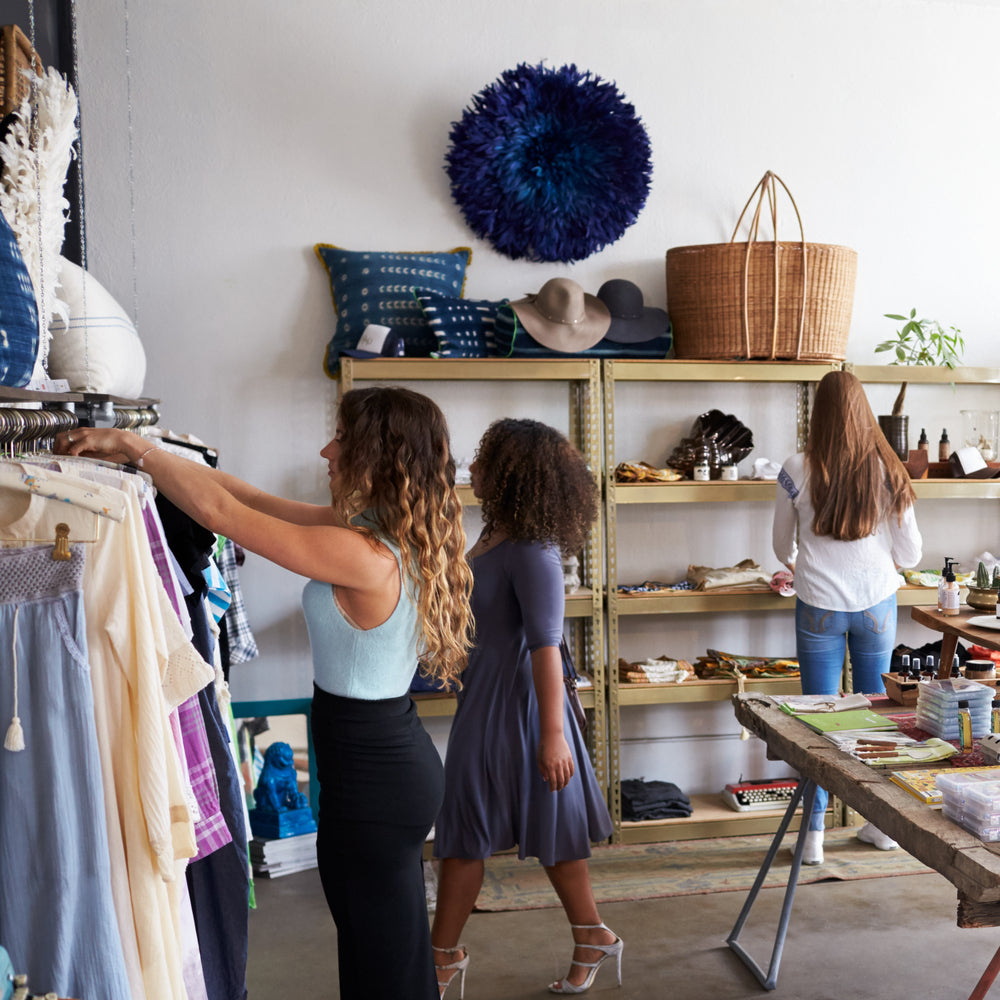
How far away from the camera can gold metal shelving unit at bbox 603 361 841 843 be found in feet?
13.1

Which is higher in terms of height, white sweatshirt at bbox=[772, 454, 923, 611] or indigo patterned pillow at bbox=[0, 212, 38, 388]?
indigo patterned pillow at bbox=[0, 212, 38, 388]

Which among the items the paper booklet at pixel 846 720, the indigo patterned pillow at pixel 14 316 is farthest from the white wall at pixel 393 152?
the indigo patterned pillow at pixel 14 316

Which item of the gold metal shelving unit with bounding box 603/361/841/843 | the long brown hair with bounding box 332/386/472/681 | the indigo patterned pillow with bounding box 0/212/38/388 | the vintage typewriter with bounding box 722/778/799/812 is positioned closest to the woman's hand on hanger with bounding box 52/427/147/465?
the indigo patterned pillow with bounding box 0/212/38/388

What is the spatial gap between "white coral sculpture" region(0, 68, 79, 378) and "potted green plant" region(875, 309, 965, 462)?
3.25 metres

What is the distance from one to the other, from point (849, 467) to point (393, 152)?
2.17 metres

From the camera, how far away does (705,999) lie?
285cm

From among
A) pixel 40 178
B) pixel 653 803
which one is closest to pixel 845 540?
pixel 653 803

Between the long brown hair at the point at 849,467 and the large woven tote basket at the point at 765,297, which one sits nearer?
the long brown hair at the point at 849,467

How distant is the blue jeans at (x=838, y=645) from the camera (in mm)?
3750

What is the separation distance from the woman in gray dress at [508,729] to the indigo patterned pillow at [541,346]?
112cm

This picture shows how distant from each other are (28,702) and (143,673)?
16cm

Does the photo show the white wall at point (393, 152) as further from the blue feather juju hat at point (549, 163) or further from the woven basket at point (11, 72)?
the woven basket at point (11, 72)

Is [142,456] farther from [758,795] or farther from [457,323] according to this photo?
[758,795]

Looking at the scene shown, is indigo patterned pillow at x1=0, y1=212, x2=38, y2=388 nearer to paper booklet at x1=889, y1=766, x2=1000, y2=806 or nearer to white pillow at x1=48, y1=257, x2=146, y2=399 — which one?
white pillow at x1=48, y1=257, x2=146, y2=399
